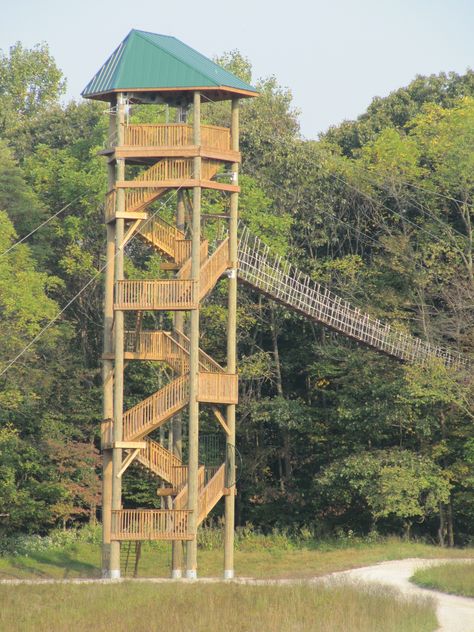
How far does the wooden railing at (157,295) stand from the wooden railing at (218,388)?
187 cm

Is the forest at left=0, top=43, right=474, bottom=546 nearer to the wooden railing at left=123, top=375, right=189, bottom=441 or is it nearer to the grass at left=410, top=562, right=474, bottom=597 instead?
the wooden railing at left=123, top=375, right=189, bottom=441

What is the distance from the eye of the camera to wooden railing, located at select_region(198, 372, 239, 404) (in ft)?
128

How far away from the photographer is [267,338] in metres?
57.3

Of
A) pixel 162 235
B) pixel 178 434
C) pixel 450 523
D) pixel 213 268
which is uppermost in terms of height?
pixel 162 235

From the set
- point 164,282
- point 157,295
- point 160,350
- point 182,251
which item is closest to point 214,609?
point 157,295

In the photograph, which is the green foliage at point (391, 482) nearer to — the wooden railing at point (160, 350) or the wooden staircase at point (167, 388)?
the wooden staircase at point (167, 388)

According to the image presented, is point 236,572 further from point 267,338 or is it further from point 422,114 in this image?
point 422,114

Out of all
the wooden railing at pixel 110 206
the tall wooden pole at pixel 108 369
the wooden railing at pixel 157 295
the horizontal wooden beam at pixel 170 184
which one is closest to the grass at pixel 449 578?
the tall wooden pole at pixel 108 369

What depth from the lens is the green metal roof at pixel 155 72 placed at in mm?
38656

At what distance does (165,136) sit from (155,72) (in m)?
1.58

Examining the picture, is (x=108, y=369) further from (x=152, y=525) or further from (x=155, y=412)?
(x=152, y=525)

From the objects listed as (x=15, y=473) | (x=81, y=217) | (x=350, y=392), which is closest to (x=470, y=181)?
(x=350, y=392)

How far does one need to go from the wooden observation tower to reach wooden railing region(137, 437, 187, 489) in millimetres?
25

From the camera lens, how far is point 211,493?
39.7 m
